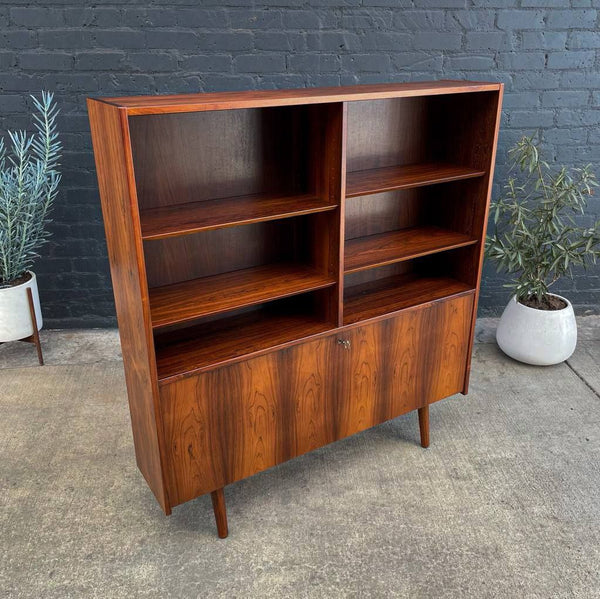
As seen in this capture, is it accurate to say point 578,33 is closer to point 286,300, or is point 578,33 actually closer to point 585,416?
point 585,416

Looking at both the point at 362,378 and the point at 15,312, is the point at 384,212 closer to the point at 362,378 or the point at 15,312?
the point at 362,378

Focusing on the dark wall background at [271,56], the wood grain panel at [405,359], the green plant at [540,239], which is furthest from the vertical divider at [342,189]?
the dark wall background at [271,56]

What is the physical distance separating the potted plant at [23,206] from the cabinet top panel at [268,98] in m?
1.28

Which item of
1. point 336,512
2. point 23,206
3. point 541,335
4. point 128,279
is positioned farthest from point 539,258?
point 23,206

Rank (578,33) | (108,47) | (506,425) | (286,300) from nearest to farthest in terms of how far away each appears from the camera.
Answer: (286,300) → (506,425) → (108,47) → (578,33)

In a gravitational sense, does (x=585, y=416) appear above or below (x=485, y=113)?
below

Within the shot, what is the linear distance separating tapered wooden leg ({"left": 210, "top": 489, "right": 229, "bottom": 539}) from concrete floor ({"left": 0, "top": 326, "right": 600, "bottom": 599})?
36 millimetres

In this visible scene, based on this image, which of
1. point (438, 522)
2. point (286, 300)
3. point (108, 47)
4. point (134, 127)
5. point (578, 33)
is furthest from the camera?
point (578, 33)

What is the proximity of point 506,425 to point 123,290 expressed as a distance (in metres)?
1.73

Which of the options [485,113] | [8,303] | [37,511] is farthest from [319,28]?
[37,511]

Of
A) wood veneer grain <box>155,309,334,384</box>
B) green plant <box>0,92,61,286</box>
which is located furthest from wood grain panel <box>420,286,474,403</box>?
green plant <box>0,92,61,286</box>

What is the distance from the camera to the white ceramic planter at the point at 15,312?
9.34ft

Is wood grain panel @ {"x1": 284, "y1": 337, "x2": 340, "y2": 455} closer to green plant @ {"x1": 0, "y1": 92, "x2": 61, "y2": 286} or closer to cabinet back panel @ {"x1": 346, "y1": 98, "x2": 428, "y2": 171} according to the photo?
cabinet back panel @ {"x1": 346, "y1": 98, "x2": 428, "y2": 171}

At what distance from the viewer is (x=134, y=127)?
172 centimetres
